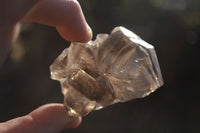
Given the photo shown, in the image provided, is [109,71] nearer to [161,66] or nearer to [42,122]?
[42,122]

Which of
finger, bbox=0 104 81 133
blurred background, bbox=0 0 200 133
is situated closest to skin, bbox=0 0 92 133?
finger, bbox=0 104 81 133

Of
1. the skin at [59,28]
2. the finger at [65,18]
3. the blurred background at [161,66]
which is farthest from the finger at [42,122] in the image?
the blurred background at [161,66]

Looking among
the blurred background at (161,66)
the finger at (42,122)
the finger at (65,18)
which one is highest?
the finger at (65,18)

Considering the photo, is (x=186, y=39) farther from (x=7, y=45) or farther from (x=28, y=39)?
(x=7, y=45)

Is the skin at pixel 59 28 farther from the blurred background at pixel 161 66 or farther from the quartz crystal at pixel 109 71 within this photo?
the blurred background at pixel 161 66

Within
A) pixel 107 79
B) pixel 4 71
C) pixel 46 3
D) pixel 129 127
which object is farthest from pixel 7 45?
pixel 4 71

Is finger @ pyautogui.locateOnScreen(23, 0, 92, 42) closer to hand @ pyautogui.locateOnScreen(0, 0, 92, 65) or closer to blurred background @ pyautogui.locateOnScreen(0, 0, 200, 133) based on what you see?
hand @ pyautogui.locateOnScreen(0, 0, 92, 65)
